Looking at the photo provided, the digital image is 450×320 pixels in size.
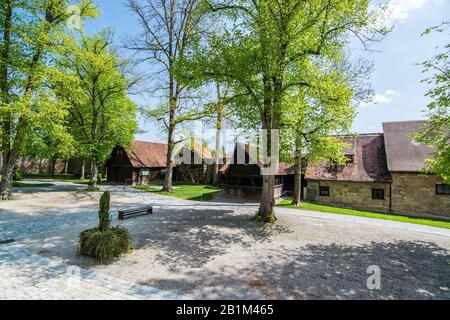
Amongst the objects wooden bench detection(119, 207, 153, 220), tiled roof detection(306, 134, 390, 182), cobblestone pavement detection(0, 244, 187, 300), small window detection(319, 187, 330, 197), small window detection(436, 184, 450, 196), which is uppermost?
tiled roof detection(306, 134, 390, 182)

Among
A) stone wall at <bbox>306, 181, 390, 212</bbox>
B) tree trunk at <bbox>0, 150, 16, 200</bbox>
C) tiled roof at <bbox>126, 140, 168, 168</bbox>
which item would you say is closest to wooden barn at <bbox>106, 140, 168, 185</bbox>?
tiled roof at <bbox>126, 140, 168, 168</bbox>

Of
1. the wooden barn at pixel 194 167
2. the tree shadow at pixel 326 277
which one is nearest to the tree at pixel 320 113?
the tree shadow at pixel 326 277

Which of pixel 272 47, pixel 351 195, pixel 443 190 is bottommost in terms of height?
pixel 351 195

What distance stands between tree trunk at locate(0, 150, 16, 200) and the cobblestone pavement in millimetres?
12700

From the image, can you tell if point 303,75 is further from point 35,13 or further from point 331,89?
point 35,13

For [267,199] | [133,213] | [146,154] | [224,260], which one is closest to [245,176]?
[267,199]

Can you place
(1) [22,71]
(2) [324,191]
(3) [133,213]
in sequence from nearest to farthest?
(3) [133,213], (1) [22,71], (2) [324,191]

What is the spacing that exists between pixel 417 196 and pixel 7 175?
1256 inches

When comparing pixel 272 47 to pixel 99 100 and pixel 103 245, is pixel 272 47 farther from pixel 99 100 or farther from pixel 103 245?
pixel 99 100

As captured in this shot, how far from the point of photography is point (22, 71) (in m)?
16.2

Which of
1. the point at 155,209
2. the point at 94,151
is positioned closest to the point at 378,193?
the point at 155,209

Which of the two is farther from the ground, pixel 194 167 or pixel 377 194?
pixel 194 167

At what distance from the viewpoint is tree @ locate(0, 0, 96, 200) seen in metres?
16.2

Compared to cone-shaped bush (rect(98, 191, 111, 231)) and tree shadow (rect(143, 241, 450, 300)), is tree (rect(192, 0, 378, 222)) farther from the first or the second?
cone-shaped bush (rect(98, 191, 111, 231))
